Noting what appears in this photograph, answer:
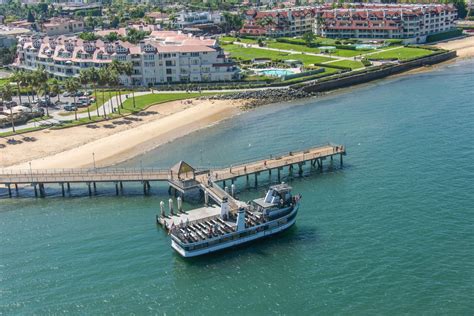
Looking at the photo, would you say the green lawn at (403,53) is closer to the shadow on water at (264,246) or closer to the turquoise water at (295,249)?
the turquoise water at (295,249)

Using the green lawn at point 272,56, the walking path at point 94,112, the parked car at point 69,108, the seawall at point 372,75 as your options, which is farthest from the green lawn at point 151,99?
the green lawn at point 272,56

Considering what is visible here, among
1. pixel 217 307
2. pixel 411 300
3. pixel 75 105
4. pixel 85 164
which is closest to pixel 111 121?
pixel 75 105

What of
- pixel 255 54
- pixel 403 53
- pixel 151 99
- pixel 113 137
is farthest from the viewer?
pixel 255 54

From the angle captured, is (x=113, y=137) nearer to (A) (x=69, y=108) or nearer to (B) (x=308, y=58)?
(A) (x=69, y=108)

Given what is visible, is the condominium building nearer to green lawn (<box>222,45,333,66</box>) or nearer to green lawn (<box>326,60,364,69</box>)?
green lawn (<box>222,45,333,66</box>)

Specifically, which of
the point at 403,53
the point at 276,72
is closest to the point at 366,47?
the point at 403,53

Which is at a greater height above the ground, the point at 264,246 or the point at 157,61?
the point at 157,61

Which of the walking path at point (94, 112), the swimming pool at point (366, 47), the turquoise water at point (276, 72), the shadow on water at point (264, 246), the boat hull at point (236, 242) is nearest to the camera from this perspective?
the boat hull at point (236, 242)
